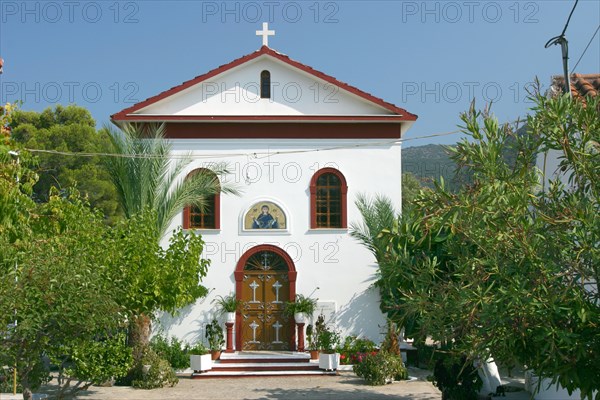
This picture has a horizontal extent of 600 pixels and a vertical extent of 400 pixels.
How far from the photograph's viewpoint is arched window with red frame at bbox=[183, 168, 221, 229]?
18.1 metres

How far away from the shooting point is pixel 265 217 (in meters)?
18.2

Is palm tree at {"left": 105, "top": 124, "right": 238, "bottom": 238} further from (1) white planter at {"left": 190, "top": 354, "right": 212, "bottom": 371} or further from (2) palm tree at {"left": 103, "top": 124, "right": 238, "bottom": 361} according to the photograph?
(1) white planter at {"left": 190, "top": 354, "right": 212, "bottom": 371}

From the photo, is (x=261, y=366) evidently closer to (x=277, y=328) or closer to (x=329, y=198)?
(x=277, y=328)

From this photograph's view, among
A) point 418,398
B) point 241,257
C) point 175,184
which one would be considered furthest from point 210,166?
point 418,398

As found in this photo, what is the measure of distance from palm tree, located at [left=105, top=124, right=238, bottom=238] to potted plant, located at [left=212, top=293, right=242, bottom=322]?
2441 mm

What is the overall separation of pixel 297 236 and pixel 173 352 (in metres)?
4.36

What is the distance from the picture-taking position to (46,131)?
2959 cm

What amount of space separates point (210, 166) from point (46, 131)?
47.6ft

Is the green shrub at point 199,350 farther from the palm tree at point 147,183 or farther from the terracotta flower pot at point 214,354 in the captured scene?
the palm tree at point 147,183

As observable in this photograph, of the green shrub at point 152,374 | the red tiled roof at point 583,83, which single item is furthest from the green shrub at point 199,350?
the red tiled roof at point 583,83

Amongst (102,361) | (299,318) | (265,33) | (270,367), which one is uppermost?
(265,33)

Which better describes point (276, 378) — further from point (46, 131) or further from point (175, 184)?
point (46, 131)

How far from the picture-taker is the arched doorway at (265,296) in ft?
59.5

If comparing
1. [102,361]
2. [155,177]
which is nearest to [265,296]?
[155,177]
